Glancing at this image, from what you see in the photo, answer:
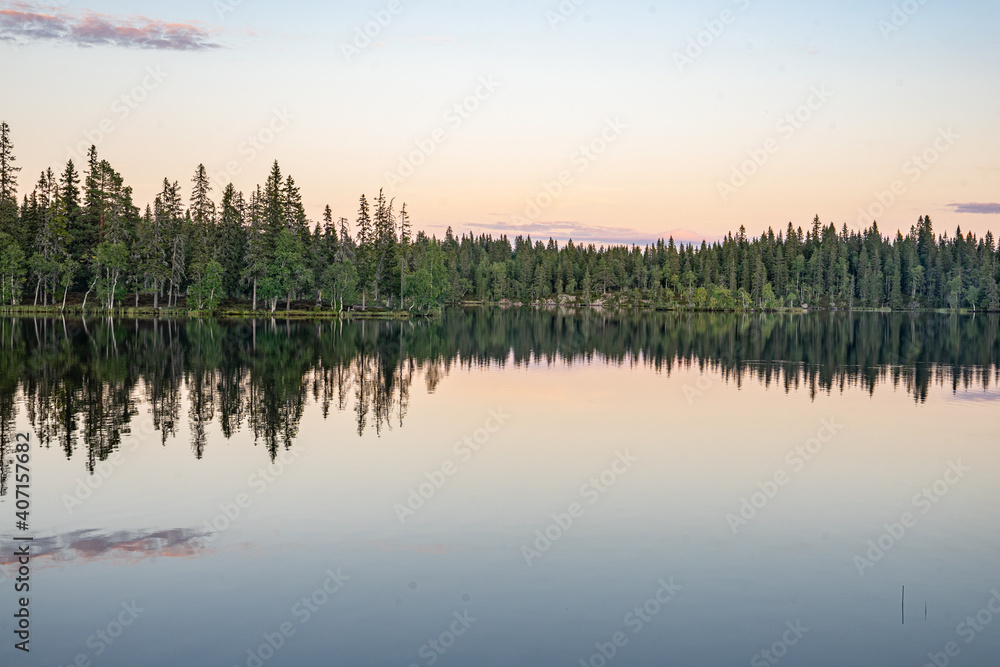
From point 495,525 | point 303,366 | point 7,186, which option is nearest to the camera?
point 495,525

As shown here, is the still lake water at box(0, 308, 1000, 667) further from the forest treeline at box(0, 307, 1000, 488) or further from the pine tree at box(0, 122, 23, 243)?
the pine tree at box(0, 122, 23, 243)

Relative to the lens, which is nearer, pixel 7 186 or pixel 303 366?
pixel 303 366

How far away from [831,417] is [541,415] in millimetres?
15299

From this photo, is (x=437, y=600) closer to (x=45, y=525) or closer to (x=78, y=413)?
(x=45, y=525)

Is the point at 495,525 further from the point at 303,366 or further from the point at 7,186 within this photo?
the point at 7,186

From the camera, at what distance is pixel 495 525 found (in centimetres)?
2155

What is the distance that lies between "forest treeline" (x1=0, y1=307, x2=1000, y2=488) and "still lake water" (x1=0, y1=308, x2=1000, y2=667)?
1.48 ft

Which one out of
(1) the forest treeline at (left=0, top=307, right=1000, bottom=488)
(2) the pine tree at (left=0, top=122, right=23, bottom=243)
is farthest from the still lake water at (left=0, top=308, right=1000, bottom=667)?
(2) the pine tree at (left=0, top=122, right=23, bottom=243)

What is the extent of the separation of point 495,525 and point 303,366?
39.7 metres

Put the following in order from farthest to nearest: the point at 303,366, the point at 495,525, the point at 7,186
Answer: the point at 7,186
the point at 303,366
the point at 495,525

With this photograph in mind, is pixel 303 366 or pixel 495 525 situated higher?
pixel 303 366

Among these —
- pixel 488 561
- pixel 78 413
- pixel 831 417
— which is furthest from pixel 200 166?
pixel 488 561

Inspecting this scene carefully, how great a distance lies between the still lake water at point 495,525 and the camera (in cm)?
1497

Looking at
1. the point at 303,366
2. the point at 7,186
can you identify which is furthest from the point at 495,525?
the point at 7,186
